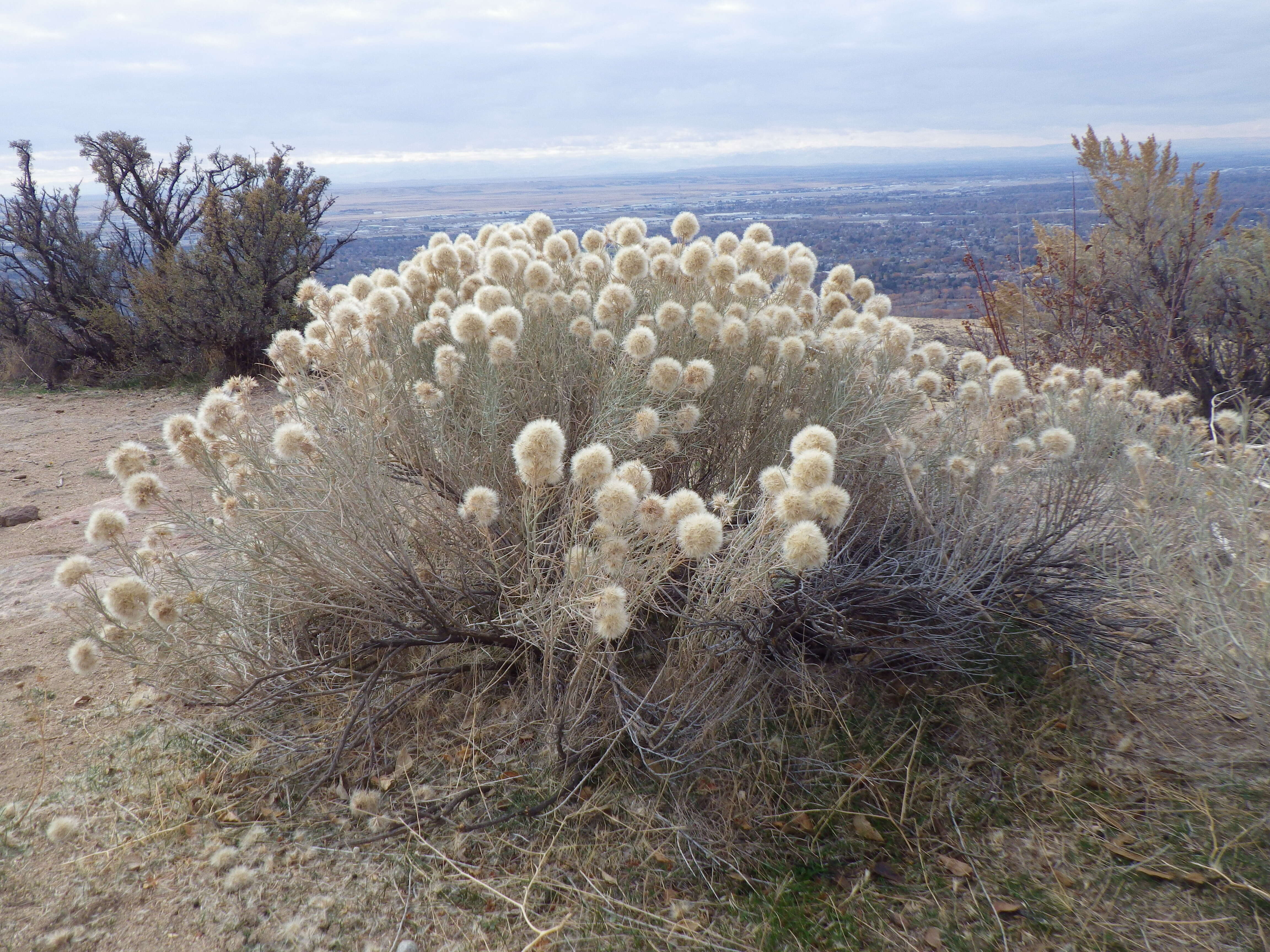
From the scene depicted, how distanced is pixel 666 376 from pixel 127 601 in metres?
1.87

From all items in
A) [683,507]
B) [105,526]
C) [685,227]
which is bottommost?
[105,526]

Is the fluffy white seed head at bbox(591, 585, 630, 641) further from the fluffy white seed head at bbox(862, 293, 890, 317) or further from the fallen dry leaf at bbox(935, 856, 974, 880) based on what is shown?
the fluffy white seed head at bbox(862, 293, 890, 317)

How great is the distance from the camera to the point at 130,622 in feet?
7.59

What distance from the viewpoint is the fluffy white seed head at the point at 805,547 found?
77.8 inches

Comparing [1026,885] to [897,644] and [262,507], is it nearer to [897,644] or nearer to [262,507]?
[897,644]

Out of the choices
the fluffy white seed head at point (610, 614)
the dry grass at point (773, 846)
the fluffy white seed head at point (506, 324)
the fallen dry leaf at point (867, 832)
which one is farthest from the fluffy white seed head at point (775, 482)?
the fluffy white seed head at point (506, 324)

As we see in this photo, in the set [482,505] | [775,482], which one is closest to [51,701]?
[482,505]

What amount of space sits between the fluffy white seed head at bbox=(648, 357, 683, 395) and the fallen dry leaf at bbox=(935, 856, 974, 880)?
5.57 feet

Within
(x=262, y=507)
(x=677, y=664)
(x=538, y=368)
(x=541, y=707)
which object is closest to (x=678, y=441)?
(x=538, y=368)

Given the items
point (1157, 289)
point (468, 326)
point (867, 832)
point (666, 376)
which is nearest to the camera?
point (867, 832)

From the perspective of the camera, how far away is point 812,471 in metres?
2.08

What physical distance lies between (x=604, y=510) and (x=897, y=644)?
4.70 feet

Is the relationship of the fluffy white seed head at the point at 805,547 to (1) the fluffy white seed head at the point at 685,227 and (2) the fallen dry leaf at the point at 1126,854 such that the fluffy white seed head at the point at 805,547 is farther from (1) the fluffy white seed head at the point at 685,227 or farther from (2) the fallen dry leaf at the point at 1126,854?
(1) the fluffy white seed head at the point at 685,227

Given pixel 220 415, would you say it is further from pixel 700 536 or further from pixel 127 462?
pixel 700 536
